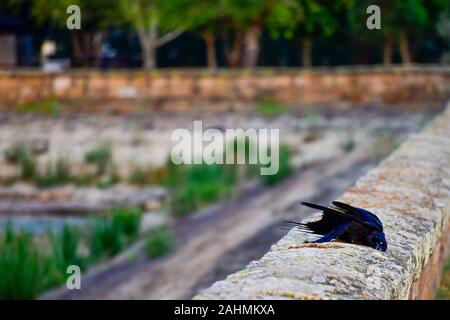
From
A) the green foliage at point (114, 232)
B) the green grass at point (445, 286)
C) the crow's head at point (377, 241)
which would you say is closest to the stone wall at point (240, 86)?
the green foliage at point (114, 232)

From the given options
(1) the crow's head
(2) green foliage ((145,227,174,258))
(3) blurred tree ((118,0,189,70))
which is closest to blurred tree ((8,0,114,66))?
(3) blurred tree ((118,0,189,70))

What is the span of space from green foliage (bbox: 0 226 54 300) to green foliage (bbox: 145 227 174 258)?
61.9 inches

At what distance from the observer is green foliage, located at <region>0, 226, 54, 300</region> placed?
292 inches

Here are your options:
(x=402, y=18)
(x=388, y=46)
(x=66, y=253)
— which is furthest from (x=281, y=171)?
(x=388, y=46)

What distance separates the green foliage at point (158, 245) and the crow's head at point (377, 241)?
6.54m

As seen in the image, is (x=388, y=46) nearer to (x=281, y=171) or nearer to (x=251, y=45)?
(x=251, y=45)

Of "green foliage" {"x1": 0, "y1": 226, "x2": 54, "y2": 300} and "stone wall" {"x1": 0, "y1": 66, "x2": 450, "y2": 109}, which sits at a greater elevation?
"stone wall" {"x1": 0, "y1": 66, "x2": 450, "y2": 109}

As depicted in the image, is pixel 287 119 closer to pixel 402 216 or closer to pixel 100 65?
pixel 100 65

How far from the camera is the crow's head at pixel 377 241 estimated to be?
3043 mm

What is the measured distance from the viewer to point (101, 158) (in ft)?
50.5

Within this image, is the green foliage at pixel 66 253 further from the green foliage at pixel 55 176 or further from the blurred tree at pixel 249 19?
the blurred tree at pixel 249 19

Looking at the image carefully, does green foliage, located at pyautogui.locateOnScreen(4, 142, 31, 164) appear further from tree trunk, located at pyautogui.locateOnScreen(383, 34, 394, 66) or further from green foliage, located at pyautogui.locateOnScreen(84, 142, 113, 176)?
tree trunk, located at pyautogui.locateOnScreen(383, 34, 394, 66)

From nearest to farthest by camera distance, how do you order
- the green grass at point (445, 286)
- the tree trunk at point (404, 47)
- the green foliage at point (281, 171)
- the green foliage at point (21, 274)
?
the green grass at point (445, 286) < the green foliage at point (21, 274) < the green foliage at point (281, 171) < the tree trunk at point (404, 47)
